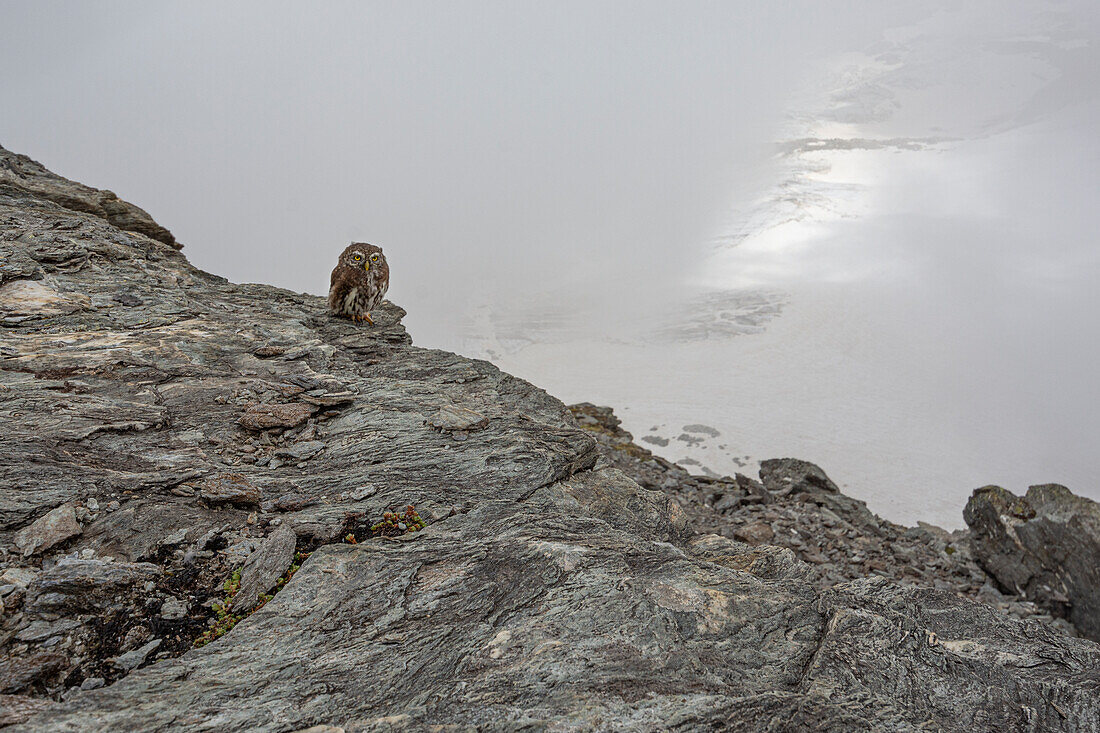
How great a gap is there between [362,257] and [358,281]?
77 centimetres

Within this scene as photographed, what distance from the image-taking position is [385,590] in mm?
5691

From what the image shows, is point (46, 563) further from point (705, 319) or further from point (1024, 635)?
point (705, 319)

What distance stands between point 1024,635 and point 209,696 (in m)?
8.41

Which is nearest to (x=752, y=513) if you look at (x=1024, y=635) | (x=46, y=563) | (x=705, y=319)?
(x=1024, y=635)

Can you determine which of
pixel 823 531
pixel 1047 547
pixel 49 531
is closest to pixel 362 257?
pixel 49 531

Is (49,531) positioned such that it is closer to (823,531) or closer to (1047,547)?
(823,531)

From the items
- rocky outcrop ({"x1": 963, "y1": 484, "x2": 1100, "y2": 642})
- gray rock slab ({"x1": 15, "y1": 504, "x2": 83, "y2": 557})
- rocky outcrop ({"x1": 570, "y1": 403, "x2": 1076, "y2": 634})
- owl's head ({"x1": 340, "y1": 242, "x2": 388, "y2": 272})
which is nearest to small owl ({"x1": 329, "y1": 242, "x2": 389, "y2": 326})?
owl's head ({"x1": 340, "y1": 242, "x2": 388, "y2": 272})

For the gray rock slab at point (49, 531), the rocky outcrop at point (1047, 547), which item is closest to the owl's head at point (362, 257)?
the gray rock slab at point (49, 531)

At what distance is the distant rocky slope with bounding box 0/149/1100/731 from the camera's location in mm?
4418

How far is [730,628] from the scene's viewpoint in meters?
5.62

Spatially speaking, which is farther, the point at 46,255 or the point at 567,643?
the point at 46,255

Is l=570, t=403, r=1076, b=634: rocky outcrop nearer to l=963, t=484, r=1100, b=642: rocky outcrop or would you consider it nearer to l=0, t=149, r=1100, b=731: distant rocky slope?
l=963, t=484, r=1100, b=642: rocky outcrop

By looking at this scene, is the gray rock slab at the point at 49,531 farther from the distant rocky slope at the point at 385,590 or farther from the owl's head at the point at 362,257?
the owl's head at the point at 362,257

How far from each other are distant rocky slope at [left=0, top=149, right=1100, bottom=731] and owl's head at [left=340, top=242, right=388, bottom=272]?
11.6 ft
